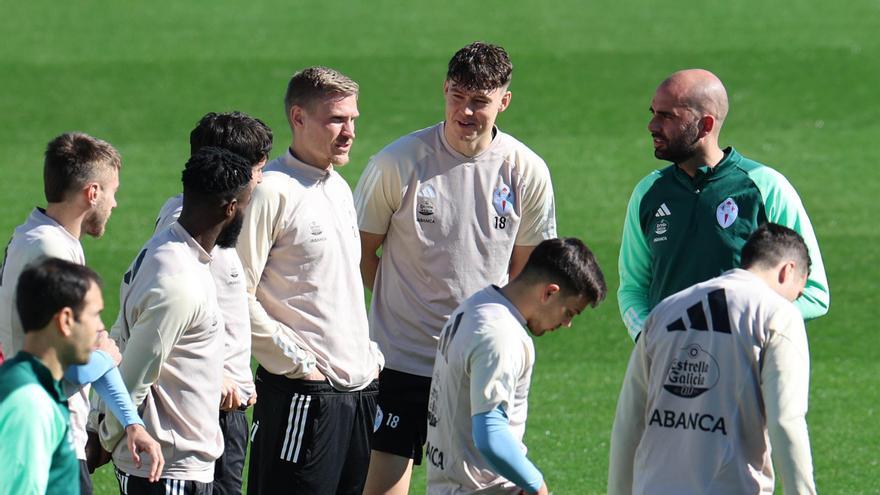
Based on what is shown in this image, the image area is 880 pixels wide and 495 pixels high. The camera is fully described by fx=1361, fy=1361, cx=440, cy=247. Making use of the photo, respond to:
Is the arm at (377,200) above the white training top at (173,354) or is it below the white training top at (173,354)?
above

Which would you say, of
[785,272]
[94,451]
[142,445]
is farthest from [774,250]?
[94,451]

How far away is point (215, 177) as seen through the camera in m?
4.80

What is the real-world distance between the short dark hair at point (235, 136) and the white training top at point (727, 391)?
184 cm

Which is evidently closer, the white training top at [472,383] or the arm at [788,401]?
the arm at [788,401]

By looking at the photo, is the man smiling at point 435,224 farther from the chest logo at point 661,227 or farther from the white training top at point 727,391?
the white training top at point 727,391

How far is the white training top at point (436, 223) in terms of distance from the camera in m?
6.05

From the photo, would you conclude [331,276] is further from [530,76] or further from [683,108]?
[530,76]

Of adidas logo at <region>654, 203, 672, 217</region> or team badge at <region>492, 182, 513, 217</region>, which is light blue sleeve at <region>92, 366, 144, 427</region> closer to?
team badge at <region>492, 182, 513, 217</region>

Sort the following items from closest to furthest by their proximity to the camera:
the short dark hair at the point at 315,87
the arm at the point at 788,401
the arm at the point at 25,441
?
1. the arm at the point at 25,441
2. the arm at the point at 788,401
3. the short dark hair at the point at 315,87

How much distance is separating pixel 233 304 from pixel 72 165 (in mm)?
804

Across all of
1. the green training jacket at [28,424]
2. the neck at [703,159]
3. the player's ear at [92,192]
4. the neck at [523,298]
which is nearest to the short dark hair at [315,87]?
the player's ear at [92,192]

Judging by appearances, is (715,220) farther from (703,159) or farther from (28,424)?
(28,424)

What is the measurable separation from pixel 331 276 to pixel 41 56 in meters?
16.0

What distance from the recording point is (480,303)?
455 centimetres
